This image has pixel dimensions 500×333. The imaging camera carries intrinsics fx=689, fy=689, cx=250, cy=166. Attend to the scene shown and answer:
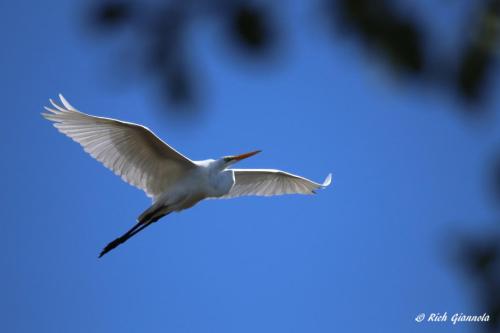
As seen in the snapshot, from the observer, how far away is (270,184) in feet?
30.9

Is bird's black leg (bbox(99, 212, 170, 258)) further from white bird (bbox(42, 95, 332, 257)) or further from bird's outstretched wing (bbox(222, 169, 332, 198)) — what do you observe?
bird's outstretched wing (bbox(222, 169, 332, 198))


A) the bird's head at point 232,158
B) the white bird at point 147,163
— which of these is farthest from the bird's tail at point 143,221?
the bird's head at point 232,158

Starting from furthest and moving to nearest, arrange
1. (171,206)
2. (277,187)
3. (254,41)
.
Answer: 1. (277,187)
2. (171,206)
3. (254,41)

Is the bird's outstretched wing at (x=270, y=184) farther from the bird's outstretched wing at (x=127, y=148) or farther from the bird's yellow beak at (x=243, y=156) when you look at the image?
the bird's outstretched wing at (x=127, y=148)

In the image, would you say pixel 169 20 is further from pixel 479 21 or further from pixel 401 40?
pixel 479 21

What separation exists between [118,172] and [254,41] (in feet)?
21.9

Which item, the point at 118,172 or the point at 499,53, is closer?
the point at 499,53

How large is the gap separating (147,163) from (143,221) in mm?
684

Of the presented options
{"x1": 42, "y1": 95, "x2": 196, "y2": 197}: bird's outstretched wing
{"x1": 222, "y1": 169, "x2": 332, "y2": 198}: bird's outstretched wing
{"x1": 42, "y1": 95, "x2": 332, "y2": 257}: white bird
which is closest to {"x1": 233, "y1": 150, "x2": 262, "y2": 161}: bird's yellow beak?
{"x1": 42, "y1": 95, "x2": 332, "y2": 257}: white bird

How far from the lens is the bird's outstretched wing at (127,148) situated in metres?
7.16

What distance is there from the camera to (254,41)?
1.32m

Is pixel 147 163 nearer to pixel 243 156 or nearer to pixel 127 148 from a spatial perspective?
pixel 127 148

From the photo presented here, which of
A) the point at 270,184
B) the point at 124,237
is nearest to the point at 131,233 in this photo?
the point at 124,237

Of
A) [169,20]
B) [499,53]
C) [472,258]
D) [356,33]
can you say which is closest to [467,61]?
[499,53]
